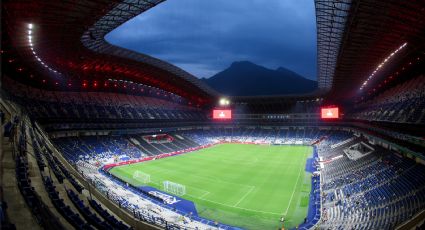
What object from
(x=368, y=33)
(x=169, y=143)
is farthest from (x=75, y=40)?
(x=169, y=143)

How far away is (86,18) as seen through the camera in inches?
1009

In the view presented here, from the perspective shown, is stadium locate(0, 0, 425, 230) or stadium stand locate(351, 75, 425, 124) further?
stadium stand locate(351, 75, 425, 124)

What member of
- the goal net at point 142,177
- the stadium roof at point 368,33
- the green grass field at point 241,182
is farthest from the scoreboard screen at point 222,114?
the goal net at point 142,177

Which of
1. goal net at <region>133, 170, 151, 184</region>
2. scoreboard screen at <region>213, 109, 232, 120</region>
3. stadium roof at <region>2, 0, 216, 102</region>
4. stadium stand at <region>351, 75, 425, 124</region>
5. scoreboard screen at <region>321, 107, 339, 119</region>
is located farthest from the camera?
scoreboard screen at <region>213, 109, 232, 120</region>

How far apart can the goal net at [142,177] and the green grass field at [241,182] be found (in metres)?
0.74

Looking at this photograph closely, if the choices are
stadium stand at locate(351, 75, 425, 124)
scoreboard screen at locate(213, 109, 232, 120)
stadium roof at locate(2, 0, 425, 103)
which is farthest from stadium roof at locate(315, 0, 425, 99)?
scoreboard screen at locate(213, 109, 232, 120)

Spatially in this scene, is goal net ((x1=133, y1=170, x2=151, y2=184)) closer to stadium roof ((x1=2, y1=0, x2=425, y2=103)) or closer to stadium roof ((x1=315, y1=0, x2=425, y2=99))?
stadium roof ((x1=2, y1=0, x2=425, y2=103))

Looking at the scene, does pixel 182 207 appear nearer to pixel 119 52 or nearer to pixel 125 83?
pixel 119 52

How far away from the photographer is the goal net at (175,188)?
3369 centimetres

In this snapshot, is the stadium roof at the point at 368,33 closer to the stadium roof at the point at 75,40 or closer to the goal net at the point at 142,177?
the stadium roof at the point at 75,40

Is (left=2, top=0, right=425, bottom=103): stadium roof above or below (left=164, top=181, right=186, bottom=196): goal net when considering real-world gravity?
above

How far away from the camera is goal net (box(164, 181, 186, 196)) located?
33.7 metres

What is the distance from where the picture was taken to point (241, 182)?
127 feet

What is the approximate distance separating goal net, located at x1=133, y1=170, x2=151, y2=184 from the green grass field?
74cm
